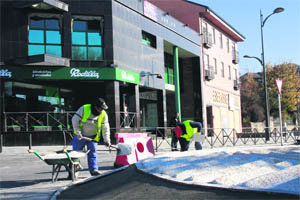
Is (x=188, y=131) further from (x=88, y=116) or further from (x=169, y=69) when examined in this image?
(x=169, y=69)

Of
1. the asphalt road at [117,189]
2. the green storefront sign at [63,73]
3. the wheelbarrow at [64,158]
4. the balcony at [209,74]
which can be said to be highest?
the balcony at [209,74]

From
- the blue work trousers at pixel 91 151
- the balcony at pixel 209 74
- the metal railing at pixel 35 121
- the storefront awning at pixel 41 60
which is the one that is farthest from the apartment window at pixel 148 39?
the blue work trousers at pixel 91 151

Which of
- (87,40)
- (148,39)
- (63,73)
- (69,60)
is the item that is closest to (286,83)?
(148,39)

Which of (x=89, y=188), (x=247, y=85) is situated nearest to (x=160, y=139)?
(x=89, y=188)

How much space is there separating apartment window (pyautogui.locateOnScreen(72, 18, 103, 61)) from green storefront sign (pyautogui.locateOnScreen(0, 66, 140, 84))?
0.81 m

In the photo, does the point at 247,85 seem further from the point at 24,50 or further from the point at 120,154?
the point at 120,154

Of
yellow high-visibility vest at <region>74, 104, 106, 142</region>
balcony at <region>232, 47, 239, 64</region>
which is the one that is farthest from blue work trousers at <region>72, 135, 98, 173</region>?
balcony at <region>232, 47, 239, 64</region>

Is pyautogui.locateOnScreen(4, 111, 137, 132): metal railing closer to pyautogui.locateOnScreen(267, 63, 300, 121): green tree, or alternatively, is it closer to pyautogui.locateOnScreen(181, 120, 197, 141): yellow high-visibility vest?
pyautogui.locateOnScreen(181, 120, 197, 141): yellow high-visibility vest

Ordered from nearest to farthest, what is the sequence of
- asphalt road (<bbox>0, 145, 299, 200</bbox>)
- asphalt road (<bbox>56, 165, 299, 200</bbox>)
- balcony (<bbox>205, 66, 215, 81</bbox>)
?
asphalt road (<bbox>56, 165, 299, 200</bbox>)
asphalt road (<bbox>0, 145, 299, 200</bbox>)
balcony (<bbox>205, 66, 215, 81</bbox>)

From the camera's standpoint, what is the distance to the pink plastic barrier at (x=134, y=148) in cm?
999

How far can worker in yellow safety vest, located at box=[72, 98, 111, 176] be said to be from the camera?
8172mm

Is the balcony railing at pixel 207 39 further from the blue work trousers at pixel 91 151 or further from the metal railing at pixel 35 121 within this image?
the blue work trousers at pixel 91 151

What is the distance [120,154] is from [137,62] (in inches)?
587

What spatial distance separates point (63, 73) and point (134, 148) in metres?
11.5
